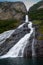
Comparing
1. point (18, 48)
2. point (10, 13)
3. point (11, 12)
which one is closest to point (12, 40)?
point (18, 48)

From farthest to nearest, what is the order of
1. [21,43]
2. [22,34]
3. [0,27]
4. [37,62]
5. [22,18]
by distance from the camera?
1. [22,18]
2. [0,27]
3. [22,34]
4. [21,43]
5. [37,62]

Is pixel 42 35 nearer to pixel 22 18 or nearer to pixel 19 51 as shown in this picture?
pixel 19 51

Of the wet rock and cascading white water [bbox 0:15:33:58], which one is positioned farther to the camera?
the wet rock

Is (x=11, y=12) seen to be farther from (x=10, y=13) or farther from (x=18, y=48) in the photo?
(x=18, y=48)

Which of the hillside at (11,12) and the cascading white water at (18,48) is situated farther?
the hillside at (11,12)

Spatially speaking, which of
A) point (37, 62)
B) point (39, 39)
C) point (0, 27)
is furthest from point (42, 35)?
point (0, 27)

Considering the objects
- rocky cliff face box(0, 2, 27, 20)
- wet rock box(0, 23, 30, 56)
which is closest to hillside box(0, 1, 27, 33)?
rocky cliff face box(0, 2, 27, 20)

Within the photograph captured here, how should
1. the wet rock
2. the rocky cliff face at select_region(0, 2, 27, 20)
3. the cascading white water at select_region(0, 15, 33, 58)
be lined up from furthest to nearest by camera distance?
1. the rocky cliff face at select_region(0, 2, 27, 20)
2. the wet rock
3. the cascading white water at select_region(0, 15, 33, 58)

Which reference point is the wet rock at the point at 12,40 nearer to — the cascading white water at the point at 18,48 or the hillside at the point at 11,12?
the cascading white water at the point at 18,48

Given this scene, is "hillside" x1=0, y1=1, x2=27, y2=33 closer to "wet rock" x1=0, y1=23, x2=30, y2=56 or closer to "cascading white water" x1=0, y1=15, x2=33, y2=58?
"wet rock" x1=0, y1=23, x2=30, y2=56

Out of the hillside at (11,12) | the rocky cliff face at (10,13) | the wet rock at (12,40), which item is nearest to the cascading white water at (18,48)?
the wet rock at (12,40)

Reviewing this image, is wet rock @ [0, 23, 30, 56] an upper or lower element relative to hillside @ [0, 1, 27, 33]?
lower
